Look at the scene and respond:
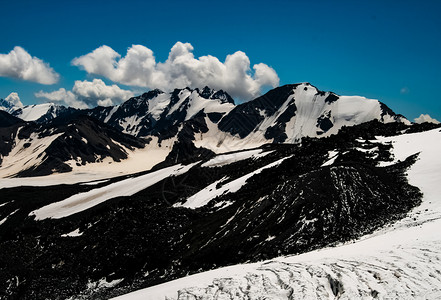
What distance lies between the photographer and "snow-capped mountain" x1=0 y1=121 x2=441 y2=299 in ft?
70.5

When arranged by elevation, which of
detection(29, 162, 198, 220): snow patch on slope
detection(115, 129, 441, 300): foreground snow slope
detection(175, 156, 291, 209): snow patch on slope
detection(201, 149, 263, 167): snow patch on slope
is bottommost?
detection(115, 129, 441, 300): foreground snow slope

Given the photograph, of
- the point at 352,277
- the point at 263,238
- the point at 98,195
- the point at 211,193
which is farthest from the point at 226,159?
the point at 352,277

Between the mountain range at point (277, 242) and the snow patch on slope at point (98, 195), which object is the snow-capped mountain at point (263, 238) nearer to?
the mountain range at point (277, 242)

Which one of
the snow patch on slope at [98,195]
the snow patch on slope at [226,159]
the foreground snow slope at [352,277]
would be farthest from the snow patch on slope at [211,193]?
the foreground snow slope at [352,277]

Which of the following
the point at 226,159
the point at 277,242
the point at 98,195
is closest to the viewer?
the point at 277,242

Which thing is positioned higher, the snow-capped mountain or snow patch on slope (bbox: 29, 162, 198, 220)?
snow patch on slope (bbox: 29, 162, 198, 220)

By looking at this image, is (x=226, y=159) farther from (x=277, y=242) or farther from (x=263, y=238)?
(x=277, y=242)

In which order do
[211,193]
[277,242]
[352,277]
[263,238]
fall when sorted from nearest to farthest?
[352,277]
[277,242]
[263,238]
[211,193]

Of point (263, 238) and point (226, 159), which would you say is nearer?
point (263, 238)

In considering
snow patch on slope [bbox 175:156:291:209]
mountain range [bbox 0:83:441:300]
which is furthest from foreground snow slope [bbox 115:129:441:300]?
snow patch on slope [bbox 175:156:291:209]

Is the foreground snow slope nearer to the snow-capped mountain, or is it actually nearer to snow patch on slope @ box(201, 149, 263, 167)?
the snow-capped mountain

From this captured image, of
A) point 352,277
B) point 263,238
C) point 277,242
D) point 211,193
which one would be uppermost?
point 211,193

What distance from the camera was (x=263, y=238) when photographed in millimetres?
40688

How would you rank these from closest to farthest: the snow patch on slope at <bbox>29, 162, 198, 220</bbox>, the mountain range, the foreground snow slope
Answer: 1. the foreground snow slope
2. the mountain range
3. the snow patch on slope at <bbox>29, 162, 198, 220</bbox>
